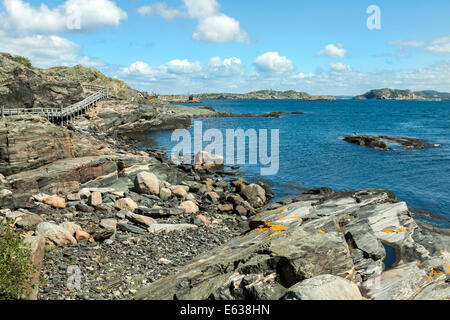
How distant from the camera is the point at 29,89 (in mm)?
40344

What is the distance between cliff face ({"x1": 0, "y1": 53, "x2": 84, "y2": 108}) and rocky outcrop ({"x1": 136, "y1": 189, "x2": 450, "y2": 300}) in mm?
36118

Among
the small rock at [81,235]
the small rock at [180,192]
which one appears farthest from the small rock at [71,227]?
the small rock at [180,192]

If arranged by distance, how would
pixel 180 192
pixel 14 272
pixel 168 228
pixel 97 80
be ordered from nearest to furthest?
pixel 14 272
pixel 168 228
pixel 180 192
pixel 97 80

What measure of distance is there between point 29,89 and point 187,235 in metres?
35.7

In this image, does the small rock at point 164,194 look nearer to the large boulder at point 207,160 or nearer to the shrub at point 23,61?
the large boulder at point 207,160

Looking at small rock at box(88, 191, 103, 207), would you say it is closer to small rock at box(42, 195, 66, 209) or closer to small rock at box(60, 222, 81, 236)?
small rock at box(42, 195, 66, 209)

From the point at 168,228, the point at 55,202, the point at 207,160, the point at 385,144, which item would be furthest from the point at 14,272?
the point at 385,144

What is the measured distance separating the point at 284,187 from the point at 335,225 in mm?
17149

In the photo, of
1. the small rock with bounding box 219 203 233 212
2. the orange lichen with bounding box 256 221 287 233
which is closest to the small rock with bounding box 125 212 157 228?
the orange lichen with bounding box 256 221 287 233

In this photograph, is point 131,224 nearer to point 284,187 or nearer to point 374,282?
point 374,282

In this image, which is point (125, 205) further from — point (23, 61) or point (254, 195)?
point (23, 61)

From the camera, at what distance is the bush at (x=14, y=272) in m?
8.43

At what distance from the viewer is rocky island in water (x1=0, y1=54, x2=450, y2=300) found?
8977 millimetres
